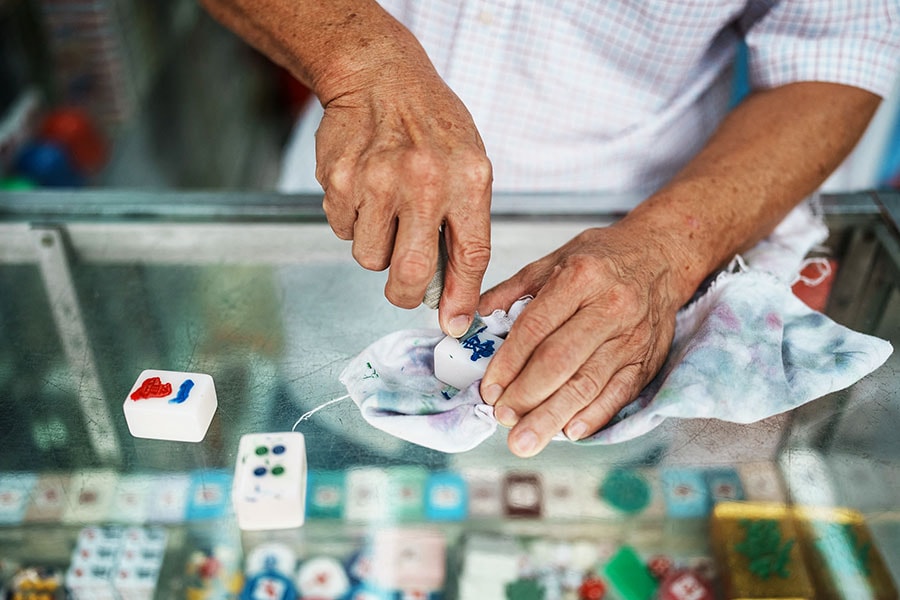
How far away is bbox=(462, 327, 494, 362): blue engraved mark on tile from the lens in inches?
32.3

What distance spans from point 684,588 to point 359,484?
0.92 feet

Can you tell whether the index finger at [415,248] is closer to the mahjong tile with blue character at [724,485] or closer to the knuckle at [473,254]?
the knuckle at [473,254]

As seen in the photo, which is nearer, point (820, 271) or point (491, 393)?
point (491, 393)

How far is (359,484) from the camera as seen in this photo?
72 centimetres

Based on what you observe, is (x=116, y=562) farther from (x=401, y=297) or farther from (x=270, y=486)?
(x=401, y=297)

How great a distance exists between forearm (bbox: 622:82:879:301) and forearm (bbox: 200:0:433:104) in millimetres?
324

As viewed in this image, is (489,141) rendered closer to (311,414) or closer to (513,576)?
(311,414)

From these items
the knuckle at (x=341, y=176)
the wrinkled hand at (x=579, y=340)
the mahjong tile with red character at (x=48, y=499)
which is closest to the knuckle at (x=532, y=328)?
the wrinkled hand at (x=579, y=340)

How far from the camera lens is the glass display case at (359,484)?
661 millimetres

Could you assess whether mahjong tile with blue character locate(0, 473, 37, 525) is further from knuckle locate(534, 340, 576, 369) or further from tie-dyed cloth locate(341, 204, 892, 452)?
knuckle locate(534, 340, 576, 369)

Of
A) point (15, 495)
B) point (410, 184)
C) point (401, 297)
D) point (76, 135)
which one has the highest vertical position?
point (410, 184)

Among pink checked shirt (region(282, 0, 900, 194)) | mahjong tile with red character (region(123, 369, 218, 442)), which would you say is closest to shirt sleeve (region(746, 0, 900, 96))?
pink checked shirt (region(282, 0, 900, 194))

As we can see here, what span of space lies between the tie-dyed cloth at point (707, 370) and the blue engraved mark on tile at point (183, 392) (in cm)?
15

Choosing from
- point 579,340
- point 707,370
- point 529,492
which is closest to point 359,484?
point 529,492
